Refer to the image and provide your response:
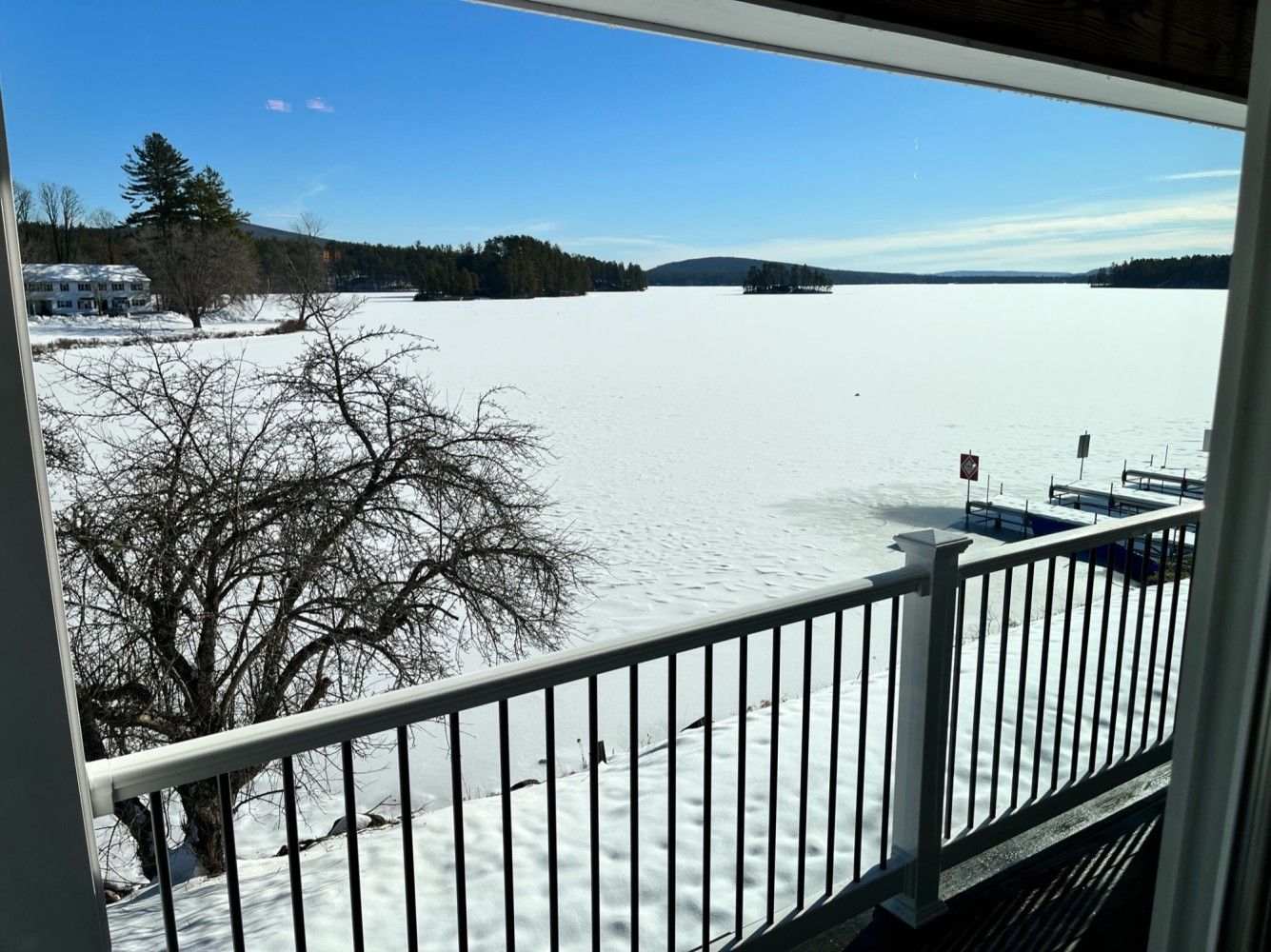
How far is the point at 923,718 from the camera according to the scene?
185 centimetres

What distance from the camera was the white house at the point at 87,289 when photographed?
416 centimetres

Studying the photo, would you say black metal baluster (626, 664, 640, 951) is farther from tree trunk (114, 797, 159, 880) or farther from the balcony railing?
tree trunk (114, 797, 159, 880)

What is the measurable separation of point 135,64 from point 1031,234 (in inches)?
1016

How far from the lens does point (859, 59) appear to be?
1496 millimetres

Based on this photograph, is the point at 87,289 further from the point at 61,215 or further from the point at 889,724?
the point at 889,724

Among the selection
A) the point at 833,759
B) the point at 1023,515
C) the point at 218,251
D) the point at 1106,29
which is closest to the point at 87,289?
the point at 218,251

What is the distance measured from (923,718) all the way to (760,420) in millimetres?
20889

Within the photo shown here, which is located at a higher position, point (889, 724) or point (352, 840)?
point (352, 840)

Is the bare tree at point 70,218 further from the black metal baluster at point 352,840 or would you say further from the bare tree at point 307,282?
the black metal baluster at point 352,840

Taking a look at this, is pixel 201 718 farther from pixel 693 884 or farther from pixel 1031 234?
pixel 1031 234

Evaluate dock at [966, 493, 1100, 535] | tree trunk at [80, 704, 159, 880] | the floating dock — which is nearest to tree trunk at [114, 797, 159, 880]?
tree trunk at [80, 704, 159, 880]

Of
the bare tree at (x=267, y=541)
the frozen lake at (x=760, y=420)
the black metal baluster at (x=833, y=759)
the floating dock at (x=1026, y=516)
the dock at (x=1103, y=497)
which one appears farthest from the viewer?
the floating dock at (x=1026, y=516)

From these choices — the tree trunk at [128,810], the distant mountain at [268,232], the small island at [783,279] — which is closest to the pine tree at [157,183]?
the distant mountain at [268,232]

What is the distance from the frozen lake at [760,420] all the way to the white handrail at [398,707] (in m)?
4.97
